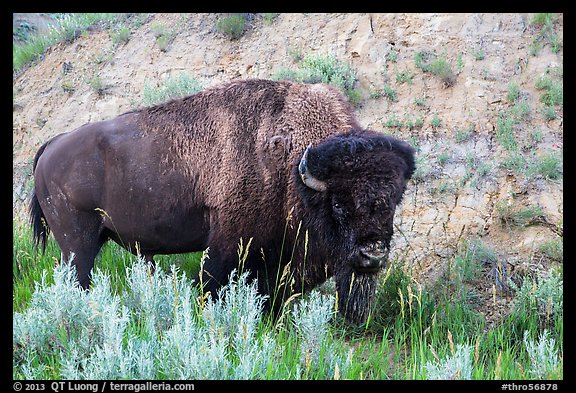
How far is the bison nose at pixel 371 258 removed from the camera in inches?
182

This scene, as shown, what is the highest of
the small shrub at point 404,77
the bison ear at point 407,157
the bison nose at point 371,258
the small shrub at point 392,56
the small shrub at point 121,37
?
the small shrub at point 121,37

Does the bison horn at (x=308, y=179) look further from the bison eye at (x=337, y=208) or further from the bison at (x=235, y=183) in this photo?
the bison eye at (x=337, y=208)

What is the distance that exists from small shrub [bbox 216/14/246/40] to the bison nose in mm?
6775

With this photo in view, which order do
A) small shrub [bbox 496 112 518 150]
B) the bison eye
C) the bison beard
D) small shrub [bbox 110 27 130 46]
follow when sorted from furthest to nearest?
small shrub [bbox 110 27 130 46] < small shrub [bbox 496 112 518 150] < the bison beard < the bison eye

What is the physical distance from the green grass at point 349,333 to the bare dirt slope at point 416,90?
77cm

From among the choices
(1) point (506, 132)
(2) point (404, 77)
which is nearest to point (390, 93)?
(2) point (404, 77)

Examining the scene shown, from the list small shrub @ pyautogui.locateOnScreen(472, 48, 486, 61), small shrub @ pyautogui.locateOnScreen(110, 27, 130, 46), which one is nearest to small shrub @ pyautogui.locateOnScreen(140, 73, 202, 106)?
small shrub @ pyautogui.locateOnScreen(110, 27, 130, 46)

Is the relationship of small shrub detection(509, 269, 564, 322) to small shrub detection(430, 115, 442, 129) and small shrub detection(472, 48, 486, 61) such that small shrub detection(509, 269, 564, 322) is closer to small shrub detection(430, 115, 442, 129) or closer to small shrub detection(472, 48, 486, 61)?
small shrub detection(430, 115, 442, 129)

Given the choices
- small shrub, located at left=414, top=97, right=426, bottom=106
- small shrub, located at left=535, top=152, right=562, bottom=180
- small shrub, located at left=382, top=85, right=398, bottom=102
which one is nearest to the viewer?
small shrub, located at left=535, top=152, right=562, bottom=180

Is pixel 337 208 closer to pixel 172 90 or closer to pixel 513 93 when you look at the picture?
pixel 513 93

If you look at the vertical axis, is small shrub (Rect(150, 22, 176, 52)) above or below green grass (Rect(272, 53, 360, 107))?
above

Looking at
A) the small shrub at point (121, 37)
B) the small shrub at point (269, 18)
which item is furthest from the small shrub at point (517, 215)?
the small shrub at point (121, 37)

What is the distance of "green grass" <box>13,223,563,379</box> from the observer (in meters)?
3.56

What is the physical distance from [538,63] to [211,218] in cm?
551
